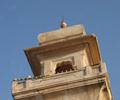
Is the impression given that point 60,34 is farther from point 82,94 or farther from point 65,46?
point 82,94

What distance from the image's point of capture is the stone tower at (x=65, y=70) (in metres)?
21.1

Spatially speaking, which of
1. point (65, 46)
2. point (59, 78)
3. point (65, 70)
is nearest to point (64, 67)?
point (65, 70)

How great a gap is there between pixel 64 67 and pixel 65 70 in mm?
262

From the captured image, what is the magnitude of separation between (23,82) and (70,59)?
2865 millimetres

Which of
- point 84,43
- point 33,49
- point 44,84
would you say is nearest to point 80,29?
point 84,43

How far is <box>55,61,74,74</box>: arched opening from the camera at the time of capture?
2370 centimetres

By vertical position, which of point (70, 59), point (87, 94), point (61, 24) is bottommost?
point (87, 94)

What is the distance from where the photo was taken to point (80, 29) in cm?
2461

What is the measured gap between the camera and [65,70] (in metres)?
24.3

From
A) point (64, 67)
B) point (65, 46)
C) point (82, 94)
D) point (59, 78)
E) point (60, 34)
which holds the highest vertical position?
point (60, 34)

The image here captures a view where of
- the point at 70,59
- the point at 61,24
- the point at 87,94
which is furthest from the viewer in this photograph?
the point at 61,24

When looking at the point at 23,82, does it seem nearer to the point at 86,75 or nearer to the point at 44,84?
the point at 44,84

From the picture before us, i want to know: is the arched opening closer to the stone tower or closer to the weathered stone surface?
the stone tower

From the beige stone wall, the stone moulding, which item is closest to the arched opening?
the stone moulding
